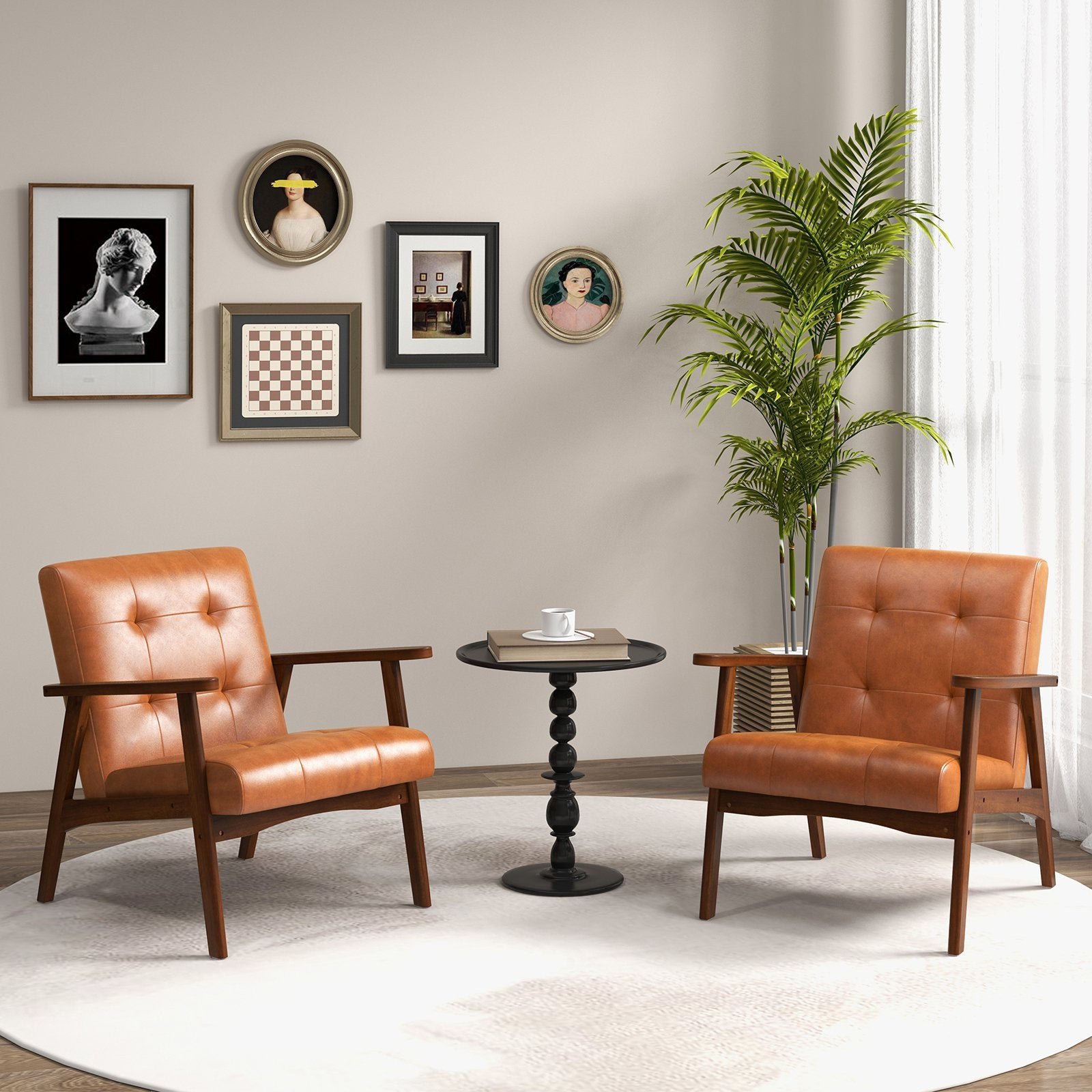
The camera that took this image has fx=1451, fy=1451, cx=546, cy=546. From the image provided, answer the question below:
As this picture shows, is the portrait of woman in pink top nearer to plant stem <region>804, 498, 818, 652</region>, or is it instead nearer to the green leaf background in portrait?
the green leaf background in portrait

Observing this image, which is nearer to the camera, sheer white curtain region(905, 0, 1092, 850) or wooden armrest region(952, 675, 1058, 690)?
wooden armrest region(952, 675, 1058, 690)

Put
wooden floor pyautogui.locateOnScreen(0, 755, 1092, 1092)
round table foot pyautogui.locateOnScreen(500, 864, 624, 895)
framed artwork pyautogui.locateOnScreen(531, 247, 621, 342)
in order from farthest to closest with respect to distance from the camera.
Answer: framed artwork pyautogui.locateOnScreen(531, 247, 621, 342)
round table foot pyautogui.locateOnScreen(500, 864, 624, 895)
wooden floor pyautogui.locateOnScreen(0, 755, 1092, 1092)

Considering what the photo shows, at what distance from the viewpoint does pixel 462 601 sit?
525 centimetres

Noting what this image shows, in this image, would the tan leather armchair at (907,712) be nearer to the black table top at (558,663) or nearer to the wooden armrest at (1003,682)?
the wooden armrest at (1003,682)

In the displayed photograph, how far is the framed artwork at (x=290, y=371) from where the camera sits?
5.02 m

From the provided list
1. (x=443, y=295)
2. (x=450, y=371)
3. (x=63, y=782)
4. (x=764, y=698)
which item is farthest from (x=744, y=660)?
(x=443, y=295)

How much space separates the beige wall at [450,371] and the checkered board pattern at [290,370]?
11 centimetres

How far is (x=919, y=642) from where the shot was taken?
379cm

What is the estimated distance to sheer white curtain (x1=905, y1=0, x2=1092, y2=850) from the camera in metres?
4.28

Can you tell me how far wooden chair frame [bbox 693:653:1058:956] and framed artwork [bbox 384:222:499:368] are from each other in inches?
73.3

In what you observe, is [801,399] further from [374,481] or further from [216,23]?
[216,23]

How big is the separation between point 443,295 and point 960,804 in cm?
275

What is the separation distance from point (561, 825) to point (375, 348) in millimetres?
2050

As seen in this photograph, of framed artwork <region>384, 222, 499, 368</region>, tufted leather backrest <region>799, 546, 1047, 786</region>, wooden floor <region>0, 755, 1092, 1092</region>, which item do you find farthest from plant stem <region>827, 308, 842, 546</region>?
framed artwork <region>384, 222, 499, 368</region>
